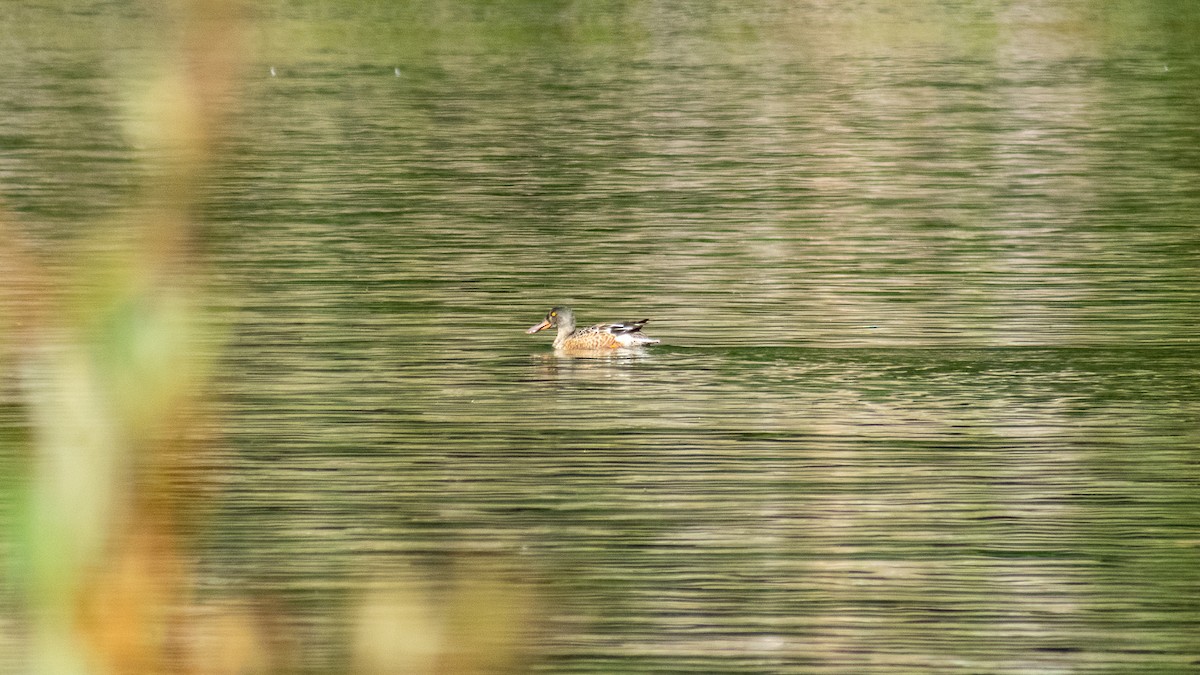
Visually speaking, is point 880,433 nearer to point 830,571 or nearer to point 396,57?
point 830,571

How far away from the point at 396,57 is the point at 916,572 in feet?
138

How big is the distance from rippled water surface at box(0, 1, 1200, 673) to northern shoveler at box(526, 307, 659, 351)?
0.13 meters

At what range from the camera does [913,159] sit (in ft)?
98.0

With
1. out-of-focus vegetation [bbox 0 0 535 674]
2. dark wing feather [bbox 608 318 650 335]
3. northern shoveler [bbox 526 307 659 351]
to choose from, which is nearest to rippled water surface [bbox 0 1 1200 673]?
northern shoveler [bbox 526 307 659 351]

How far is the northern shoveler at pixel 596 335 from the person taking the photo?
15.3 metres

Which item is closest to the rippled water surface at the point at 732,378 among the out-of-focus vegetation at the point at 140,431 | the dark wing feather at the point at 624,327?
the dark wing feather at the point at 624,327

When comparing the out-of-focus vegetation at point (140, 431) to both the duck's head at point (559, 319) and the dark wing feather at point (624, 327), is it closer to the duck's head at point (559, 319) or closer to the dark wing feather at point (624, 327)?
the dark wing feather at point (624, 327)

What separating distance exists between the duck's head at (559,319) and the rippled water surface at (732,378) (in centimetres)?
17

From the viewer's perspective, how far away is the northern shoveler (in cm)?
1526

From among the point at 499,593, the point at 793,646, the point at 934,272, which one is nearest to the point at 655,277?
the point at 934,272

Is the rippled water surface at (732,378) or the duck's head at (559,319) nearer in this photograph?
the rippled water surface at (732,378)

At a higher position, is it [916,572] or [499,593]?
[499,593]

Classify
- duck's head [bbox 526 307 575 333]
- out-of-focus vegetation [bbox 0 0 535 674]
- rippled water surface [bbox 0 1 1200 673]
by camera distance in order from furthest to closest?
duck's head [bbox 526 307 575 333] → rippled water surface [bbox 0 1 1200 673] → out-of-focus vegetation [bbox 0 0 535 674]

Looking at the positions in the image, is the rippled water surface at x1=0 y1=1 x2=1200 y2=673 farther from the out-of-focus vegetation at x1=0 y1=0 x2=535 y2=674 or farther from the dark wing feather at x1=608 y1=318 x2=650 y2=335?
the out-of-focus vegetation at x1=0 y1=0 x2=535 y2=674
